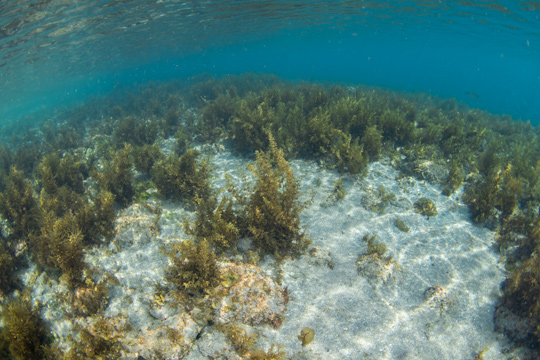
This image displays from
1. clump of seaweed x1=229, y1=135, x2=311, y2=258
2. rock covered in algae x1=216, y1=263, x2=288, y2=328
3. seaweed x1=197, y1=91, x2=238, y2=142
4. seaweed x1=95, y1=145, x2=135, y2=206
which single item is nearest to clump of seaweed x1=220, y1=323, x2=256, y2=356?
rock covered in algae x1=216, y1=263, x2=288, y2=328

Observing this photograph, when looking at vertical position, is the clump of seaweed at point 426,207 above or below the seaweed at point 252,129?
below

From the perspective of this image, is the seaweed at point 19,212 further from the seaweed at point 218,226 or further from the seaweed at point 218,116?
the seaweed at point 218,116

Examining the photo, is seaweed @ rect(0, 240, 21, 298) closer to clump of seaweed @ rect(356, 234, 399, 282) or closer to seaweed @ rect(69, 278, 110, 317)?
seaweed @ rect(69, 278, 110, 317)

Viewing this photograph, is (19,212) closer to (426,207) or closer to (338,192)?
(338,192)

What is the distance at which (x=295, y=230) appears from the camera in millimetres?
5340

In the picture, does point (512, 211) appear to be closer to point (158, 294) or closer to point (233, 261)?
point (233, 261)

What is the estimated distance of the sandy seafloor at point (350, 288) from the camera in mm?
3910

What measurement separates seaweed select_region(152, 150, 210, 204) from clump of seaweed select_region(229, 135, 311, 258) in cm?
185

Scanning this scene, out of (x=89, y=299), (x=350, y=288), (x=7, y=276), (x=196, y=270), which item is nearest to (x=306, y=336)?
(x=350, y=288)

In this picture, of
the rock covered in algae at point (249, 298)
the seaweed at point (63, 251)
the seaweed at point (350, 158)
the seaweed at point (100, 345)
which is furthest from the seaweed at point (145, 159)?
the seaweed at point (350, 158)

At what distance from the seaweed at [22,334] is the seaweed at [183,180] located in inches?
140

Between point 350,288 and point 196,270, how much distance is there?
9.70 feet

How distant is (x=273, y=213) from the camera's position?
5027 mm

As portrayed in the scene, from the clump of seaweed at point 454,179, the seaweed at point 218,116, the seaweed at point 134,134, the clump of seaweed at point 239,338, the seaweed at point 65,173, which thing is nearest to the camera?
the clump of seaweed at point 239,338
